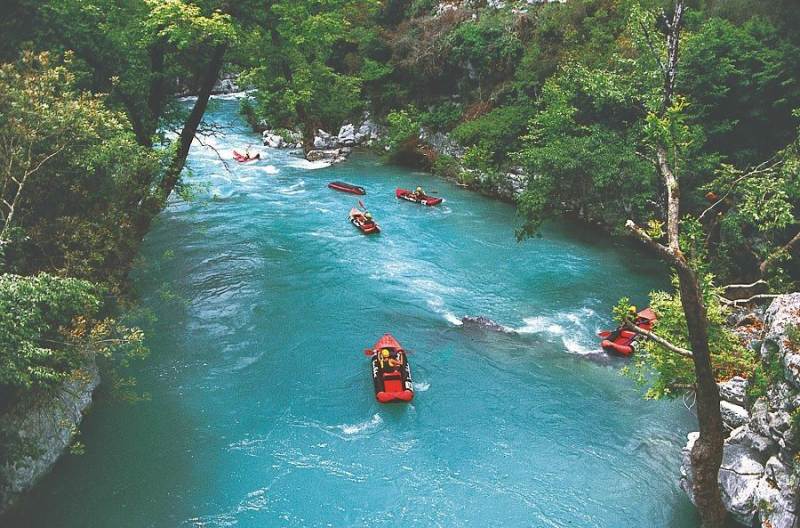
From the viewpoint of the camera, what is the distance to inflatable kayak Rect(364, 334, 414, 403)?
1410 centimetres

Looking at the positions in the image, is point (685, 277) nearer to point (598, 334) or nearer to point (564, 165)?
point (598, 334)

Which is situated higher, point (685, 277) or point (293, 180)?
point (685, 277)

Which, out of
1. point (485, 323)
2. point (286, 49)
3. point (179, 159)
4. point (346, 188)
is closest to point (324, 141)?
point (346, 188)

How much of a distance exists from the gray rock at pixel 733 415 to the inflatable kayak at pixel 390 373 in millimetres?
6737

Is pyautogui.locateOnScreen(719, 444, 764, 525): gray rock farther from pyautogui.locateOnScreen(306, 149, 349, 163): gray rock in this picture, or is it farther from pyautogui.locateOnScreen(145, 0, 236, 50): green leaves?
pyautogui.locateOnScreen(306, 149, 349, 163): gray rock

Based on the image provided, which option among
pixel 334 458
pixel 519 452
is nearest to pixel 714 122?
pixel 519 452

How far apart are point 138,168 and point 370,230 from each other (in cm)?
1220

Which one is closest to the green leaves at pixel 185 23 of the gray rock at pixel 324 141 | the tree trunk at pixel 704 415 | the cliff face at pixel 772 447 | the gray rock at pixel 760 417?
the tree trunk at pixel 704 415

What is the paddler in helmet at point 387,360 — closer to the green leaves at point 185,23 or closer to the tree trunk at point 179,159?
the tree trunk at point 179,159

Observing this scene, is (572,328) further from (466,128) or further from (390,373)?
(466,128)

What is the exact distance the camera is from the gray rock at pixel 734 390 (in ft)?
40.6

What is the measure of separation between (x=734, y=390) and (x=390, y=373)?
7636 mm

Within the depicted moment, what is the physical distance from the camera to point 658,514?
11.3 metres

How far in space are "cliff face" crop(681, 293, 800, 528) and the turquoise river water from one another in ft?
4.67
